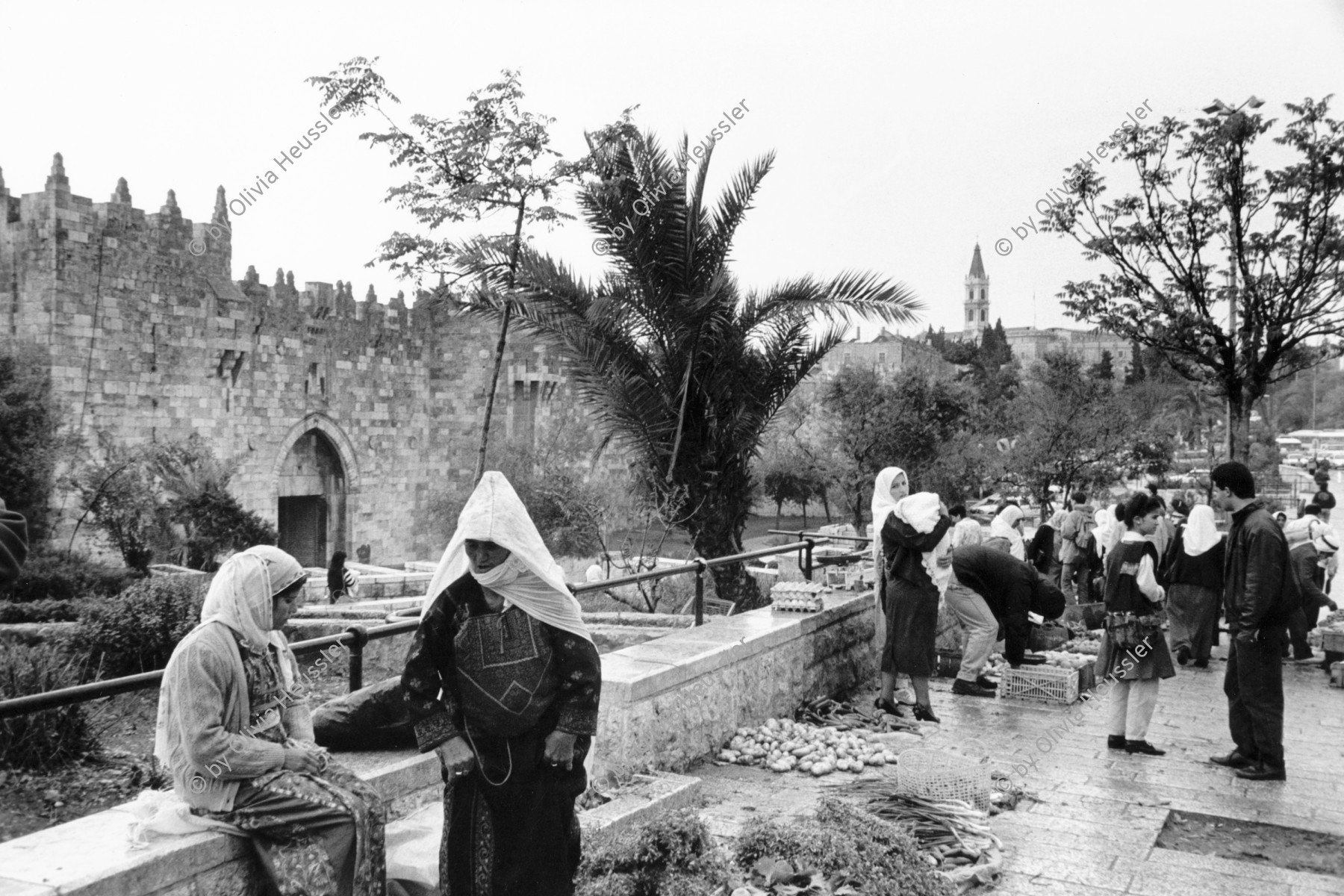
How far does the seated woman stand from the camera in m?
3.05

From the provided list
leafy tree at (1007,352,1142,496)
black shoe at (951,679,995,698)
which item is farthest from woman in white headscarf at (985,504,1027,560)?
leafy tree at (1007,352,1142,496)

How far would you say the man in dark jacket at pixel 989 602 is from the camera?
790 cm

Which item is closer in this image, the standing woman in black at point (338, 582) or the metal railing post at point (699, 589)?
the metal railing post at point (699, 589)

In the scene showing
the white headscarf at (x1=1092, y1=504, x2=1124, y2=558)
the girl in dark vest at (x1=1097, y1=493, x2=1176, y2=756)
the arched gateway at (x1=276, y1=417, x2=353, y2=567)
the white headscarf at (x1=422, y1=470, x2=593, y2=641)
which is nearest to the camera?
the white headscarf at (x1=422, y1=470, x2=593, y2=641)

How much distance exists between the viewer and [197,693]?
3.04 metres

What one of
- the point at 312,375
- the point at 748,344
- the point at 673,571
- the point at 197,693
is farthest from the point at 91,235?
the point at 197,693

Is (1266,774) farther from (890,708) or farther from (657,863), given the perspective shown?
(657,863)

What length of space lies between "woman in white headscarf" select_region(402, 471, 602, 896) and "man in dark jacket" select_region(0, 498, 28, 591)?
1.10 meters

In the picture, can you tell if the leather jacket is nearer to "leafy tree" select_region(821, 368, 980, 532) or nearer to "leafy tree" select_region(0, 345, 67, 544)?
"leafy tree" select_region(0, 345, 67, 544)

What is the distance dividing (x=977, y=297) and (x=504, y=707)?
145027 mm

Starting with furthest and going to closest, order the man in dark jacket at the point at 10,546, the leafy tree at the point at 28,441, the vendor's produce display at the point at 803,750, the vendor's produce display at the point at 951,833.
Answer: the leafy tree at the point at 28,441 → the vendor's produce display at the point at 803,750 → the vendor's produce display at the point at 951,833 → the man in dark jacket at the point at 10,546

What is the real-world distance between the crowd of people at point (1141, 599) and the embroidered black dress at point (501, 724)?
384 cm

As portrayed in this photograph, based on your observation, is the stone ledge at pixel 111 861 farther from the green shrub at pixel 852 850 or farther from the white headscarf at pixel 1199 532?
the white headscarf at pixel 1199 532

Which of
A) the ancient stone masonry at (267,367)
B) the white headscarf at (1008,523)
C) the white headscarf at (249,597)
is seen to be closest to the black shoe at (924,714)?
the white headscarf at (1008,523)
